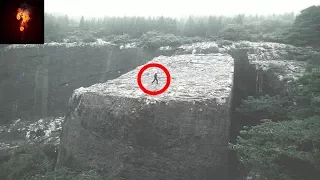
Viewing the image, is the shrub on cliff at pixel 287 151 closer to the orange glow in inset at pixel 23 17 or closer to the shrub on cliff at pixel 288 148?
the shrub on cliff at pixel 288 148

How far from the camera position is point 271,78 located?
44.6 ft

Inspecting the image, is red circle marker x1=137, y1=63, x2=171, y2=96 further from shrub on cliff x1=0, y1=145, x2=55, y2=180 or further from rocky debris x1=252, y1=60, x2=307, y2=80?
shrub on cliff x1=0, y1=145, x2=55, y2=180

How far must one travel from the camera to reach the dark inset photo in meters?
5.14

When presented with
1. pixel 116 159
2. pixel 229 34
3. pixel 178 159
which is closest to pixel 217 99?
pixel 178 159

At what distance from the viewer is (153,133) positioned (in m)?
10.4

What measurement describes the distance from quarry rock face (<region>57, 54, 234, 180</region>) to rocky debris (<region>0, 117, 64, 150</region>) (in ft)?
11.9

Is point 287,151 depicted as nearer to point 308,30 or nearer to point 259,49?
point 259,49

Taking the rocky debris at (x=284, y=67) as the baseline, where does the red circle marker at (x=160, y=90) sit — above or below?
below

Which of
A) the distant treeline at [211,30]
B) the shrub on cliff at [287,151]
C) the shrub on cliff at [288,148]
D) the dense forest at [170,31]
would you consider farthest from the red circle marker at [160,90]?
the distant treeline at [211,30]

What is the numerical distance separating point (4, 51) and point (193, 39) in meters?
11.0

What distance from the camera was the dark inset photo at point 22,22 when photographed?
514cm

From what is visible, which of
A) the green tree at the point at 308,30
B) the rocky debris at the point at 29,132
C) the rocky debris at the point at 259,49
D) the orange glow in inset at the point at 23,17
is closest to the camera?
the orange glow in inset at the point at 23,17

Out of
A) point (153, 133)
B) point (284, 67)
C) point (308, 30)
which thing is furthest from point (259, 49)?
point (153, 133)

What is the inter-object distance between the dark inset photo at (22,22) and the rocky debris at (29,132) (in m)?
9.57
